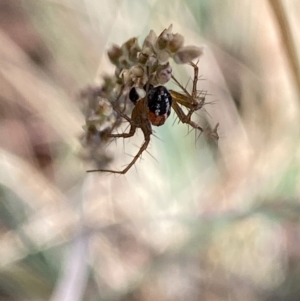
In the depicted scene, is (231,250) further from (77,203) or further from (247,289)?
(77,203)

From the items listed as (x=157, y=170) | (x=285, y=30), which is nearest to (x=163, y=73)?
(x=285, y=30)

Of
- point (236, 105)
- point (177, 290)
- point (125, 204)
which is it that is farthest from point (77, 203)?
point (236, 105)

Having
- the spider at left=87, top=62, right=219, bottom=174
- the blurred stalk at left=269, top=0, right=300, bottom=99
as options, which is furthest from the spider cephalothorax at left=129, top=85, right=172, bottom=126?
the blurred stalk at left=269, top=0, right=300, bottom=99

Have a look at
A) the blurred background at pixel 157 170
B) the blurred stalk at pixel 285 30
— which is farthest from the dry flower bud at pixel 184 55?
the blurred background at pixel 157 170

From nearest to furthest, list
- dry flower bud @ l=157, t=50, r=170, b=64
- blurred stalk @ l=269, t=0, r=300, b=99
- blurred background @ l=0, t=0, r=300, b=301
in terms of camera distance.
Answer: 1. dry flower bud @ l=157, t=50, r=170, b=64
2. blurred stalk @ l=269, t=0, r=300, b=99
3. blurred background @ l=0, t=0, r=300, b=301

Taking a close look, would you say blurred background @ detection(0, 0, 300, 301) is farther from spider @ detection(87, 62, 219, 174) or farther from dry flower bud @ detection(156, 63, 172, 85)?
dry flower bud @ detection(156, 63, 172, 85)
